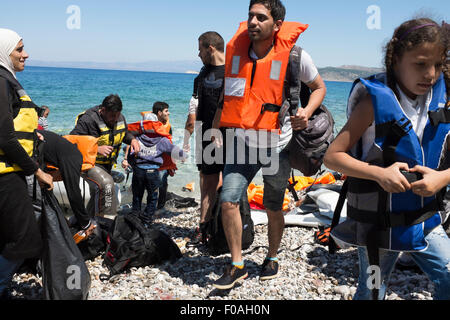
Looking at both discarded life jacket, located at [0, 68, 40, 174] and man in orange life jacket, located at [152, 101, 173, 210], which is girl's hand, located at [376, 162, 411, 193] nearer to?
discarded life jacket, located at [0, 68, 40, 174]

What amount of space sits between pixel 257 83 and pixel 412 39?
1517 millimetres

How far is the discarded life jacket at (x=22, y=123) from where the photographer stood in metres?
2.73

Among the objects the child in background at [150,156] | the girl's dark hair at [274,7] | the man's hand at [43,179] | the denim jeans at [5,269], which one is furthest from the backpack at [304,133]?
the child in background at [150,156]

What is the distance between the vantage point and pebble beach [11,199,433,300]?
10.8 feet

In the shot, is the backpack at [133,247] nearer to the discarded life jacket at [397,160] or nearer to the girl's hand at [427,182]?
the discarded life jacket at [397,160]

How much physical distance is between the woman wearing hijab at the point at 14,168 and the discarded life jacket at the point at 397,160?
226 centimetres

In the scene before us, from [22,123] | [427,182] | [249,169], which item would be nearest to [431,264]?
[427,182]

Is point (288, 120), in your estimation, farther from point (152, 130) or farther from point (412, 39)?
point (152, 130)

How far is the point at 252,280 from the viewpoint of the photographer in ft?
11.7

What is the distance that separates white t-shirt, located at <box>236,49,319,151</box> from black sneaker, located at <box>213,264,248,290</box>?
1.07 m

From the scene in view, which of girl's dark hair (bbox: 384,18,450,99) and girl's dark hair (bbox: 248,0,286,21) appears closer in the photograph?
girl's dark hair (bbox: 384,18,450,99)

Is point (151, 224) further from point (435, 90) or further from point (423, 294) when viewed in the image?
point (435, 90)

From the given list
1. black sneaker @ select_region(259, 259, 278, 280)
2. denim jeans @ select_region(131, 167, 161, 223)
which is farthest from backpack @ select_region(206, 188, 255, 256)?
denim jeans @ select_region(131, 167, 161, 223)
